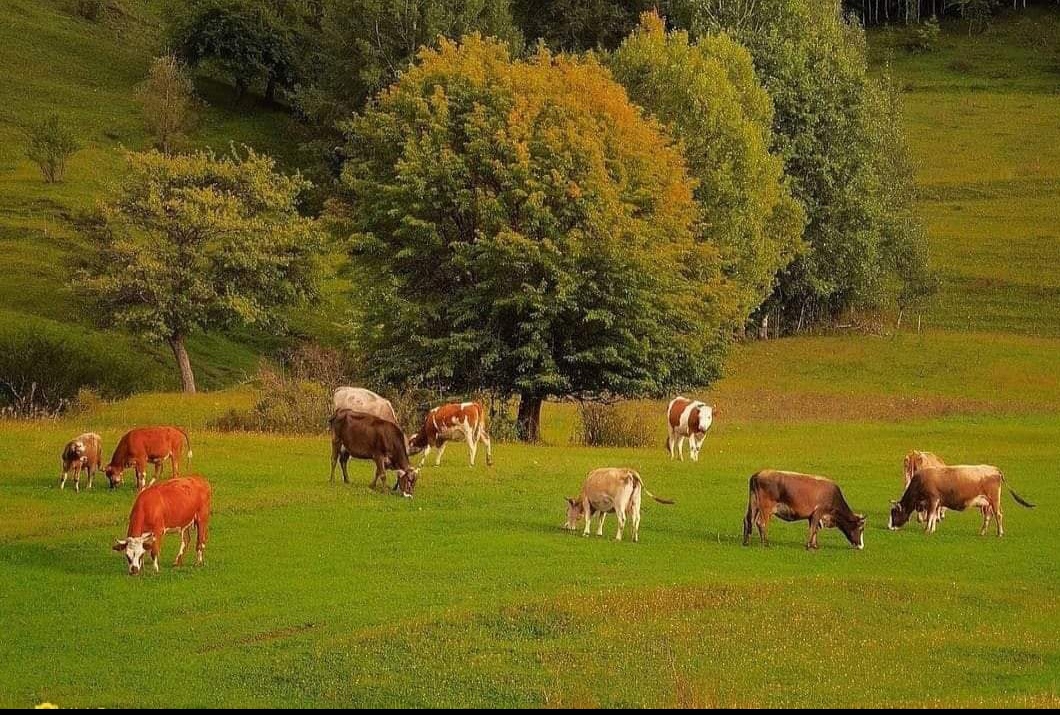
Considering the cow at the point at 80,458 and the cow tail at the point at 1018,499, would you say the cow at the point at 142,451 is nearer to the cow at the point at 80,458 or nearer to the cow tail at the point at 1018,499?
the cow at the point at 80,458

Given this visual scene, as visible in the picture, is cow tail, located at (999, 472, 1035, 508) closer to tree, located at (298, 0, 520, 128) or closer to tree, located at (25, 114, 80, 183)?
tree, located at (298, 0, 520, 128)

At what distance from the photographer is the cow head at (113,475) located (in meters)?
30.5

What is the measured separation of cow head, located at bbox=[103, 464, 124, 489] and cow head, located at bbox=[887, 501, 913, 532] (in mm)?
15819

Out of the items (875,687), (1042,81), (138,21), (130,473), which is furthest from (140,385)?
(1042,81)

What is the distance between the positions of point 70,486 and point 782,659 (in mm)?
17644

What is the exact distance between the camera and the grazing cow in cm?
3888

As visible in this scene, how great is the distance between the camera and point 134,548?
23.2 metres

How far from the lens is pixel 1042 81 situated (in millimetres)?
133250

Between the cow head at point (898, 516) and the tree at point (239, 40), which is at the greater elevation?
the tree at point (239, 40)

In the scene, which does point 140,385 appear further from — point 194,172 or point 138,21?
point 138,21

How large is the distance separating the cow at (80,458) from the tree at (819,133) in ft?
175

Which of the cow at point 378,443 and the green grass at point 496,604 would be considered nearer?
the green grass at point 496,604

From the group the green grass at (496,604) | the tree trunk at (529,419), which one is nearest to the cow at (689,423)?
the green grass at (496,604)

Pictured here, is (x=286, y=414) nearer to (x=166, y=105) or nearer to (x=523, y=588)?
(x=523, y=588)
